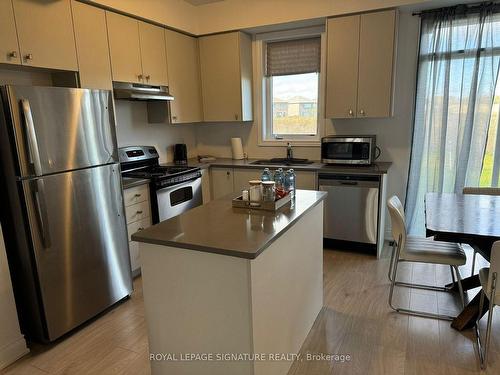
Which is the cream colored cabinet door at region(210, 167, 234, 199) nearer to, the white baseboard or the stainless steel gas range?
the stainless steel gas range

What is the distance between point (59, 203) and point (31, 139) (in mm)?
437

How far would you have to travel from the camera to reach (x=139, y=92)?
10.8ft

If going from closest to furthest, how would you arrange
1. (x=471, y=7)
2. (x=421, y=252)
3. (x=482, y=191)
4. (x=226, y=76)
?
(x=421, y=252), (x=482, y=191), (x=471, y=7), (x=226, y=76)

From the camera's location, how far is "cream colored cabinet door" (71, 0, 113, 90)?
2.78 m

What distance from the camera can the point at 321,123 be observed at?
4168 millimetres

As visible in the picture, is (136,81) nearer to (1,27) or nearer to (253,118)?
(1,27)

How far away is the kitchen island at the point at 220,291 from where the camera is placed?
62.3 inches

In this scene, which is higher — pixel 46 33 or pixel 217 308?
pixel 46 33

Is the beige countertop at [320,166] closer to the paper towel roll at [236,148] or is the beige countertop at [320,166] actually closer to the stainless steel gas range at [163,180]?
the paper towel roll at [236,148]

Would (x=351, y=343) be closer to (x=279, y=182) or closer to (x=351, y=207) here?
(x=279, y=182)

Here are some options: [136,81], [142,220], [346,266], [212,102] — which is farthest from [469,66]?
[142,220]

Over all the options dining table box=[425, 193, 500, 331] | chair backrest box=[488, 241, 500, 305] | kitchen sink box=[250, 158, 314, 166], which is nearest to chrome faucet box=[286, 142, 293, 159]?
kitchen sink box=[250, 158, 314, 166]

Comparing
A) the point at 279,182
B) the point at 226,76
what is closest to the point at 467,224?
the point at 279,182

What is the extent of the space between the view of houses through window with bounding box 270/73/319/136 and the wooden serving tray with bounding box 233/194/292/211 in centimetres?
227
